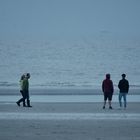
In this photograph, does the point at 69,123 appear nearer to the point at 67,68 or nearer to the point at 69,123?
the point at 69,123

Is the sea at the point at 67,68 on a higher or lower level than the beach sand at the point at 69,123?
higher

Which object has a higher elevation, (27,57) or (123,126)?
(27,57)

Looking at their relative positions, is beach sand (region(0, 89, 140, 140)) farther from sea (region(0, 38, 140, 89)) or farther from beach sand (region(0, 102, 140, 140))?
sea (region(0, 38, 140, 89))

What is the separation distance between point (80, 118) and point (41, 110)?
2510 millimetres

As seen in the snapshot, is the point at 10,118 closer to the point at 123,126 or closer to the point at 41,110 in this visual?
the point at 41,110

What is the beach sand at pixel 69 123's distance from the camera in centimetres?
1067

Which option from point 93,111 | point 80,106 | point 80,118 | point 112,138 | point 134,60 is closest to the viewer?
point 112,138

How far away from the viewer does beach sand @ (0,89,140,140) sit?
10.7 meters

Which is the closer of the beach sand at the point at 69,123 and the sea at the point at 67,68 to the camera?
the beach sand at the point at 69,123

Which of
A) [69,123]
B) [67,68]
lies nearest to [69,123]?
[69,123]

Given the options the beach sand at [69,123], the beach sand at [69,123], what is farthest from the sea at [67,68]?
the beach sand at [69,123]

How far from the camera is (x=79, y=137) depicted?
10.5 m

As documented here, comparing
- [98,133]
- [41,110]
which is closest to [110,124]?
Answer: [98,133]

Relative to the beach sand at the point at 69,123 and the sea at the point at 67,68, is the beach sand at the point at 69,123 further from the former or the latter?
the sea at the point at 67,68
